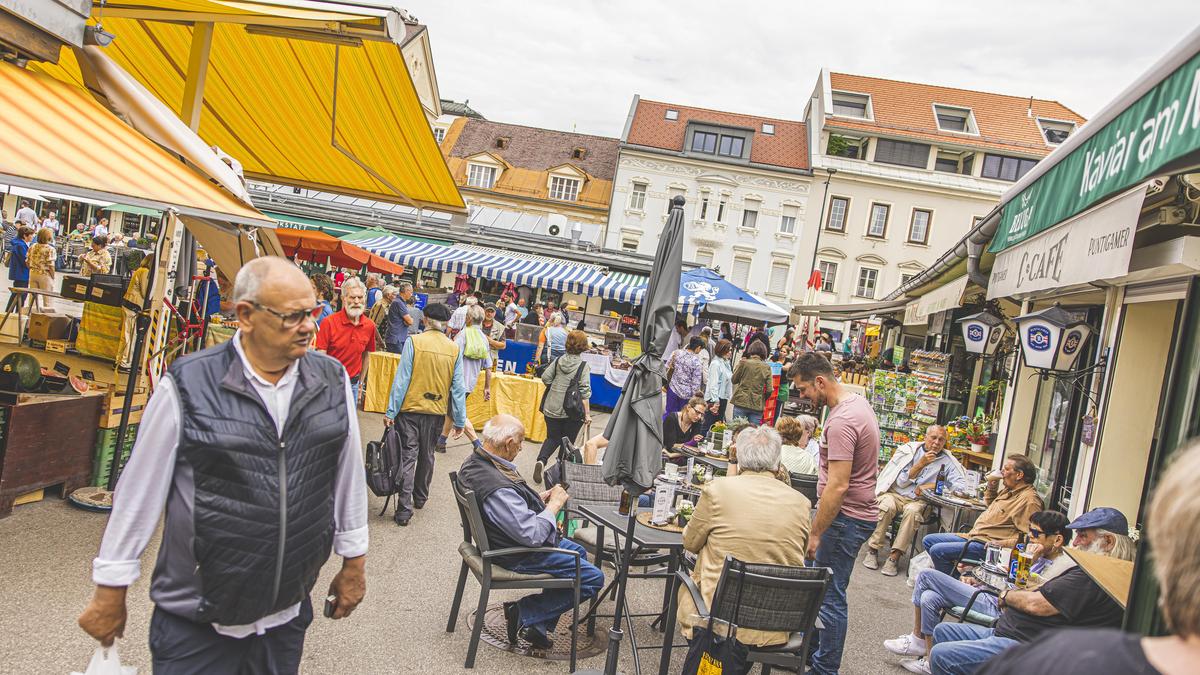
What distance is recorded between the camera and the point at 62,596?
14.3ft

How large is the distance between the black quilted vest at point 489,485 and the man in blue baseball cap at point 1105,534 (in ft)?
10.2

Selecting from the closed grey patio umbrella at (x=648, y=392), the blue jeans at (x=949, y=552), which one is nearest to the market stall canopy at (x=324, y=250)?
the closed grey patio umbrella at (x=648, y=392)

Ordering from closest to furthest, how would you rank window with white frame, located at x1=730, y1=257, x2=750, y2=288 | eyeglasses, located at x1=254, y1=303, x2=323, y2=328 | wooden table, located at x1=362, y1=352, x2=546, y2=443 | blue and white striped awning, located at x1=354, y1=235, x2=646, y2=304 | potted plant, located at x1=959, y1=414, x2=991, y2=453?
eyeglasses, located at x1=254, y1=303, x2=323, y2=328 → potted plant, located at x1=959, y1=414, x2=991, y2=453 → wooden table, located at x1=362, y1=352, x2=546, y2=443 → blue and white striped awning, located at x1=354, y1=235, x2=646, y2=304 → window with white frame, located at x1=730, y1=257, x2=750, y2=288

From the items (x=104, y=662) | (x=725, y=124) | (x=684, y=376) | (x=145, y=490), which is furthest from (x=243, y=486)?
(x=725, y=124)

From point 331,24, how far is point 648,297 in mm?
2267

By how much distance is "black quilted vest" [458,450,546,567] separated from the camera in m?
4.60

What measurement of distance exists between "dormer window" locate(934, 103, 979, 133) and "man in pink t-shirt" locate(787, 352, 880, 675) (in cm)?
4321

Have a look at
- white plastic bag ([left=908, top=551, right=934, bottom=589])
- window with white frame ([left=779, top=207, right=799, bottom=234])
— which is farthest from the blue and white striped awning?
window with white frame ([left=779, top=207, right=799, bottom=234])

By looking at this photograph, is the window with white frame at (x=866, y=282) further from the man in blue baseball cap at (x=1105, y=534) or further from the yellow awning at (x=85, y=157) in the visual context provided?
the yellow awning at (x=85, y=157)

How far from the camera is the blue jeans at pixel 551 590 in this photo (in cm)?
473

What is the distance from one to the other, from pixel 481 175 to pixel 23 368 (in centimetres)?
3991

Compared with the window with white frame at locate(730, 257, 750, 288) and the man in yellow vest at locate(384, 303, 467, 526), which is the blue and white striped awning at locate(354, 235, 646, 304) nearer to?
the man in yellow vest at locate(384, 303, 467, 526)

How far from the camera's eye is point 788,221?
41875 millimetres

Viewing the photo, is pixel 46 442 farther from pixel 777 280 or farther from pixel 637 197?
pixel 777 280
